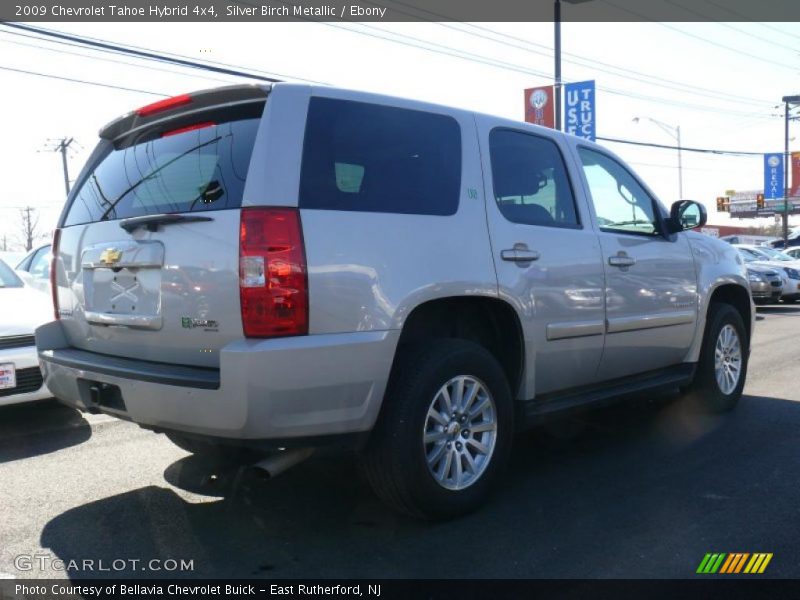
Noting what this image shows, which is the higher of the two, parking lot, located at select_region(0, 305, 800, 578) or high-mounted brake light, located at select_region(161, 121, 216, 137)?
high-mounted brake light, located at select_region(161, 121, 216, 137)

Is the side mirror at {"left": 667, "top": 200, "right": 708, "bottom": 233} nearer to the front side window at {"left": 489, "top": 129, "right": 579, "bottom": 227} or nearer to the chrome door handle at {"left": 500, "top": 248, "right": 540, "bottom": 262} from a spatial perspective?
the front side window at {"left": 489, "top": 129, "right": 579, "bottom": 227}

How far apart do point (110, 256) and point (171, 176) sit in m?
0.48

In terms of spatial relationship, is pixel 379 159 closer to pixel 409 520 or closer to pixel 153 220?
pixel 153 220

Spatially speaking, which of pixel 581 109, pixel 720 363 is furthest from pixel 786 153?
pixel 720 363

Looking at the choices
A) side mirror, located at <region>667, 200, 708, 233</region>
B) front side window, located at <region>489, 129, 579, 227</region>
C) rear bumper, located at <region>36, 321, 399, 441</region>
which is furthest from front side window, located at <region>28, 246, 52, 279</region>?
side mirror, located at <region>667, 200, 708, 233</region>

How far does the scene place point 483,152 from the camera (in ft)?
13.1

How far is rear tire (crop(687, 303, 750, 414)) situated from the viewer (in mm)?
5594

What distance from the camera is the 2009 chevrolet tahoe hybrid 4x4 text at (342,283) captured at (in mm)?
3049

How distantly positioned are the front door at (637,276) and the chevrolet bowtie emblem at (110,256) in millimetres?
2726

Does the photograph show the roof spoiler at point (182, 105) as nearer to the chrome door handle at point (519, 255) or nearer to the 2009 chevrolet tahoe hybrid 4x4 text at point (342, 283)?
the 2009 chevrolet tahoe hybrid 4x4 text at point (342, 283)

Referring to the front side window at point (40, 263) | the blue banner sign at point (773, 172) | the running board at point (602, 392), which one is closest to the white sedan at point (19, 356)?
the running board at point (602, 392)

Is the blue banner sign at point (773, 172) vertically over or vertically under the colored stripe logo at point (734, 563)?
over

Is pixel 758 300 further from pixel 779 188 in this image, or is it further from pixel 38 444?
pixel 779 188

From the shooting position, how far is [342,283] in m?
3.14
